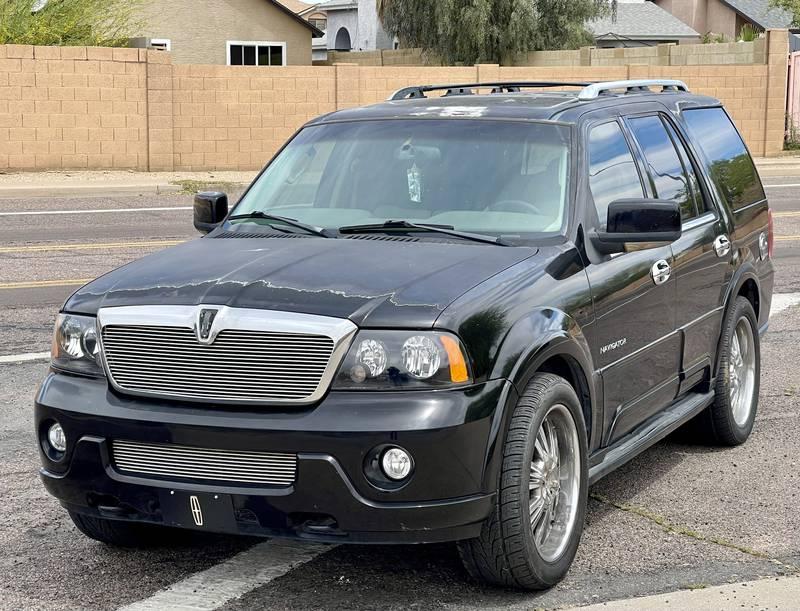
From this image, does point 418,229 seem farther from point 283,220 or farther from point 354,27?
point 354,27

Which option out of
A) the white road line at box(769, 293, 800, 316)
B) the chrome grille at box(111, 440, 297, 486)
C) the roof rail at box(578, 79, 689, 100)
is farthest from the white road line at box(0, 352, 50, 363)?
the white road line at box(769, 293, 800, 316)

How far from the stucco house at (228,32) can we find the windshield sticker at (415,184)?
3203 centimetres

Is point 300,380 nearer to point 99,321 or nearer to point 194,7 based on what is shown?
point 99,321

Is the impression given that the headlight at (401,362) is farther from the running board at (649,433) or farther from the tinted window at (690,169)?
the tinted window at (690,169)

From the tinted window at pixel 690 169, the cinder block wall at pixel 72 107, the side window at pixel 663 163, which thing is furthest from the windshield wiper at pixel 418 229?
the cinder block wall at pixel 72 107

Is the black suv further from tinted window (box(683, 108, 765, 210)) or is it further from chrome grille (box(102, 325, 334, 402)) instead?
tinted window (box(683, 108, 765, 210))

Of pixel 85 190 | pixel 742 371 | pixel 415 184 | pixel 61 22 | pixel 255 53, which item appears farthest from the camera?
pixel 255 53

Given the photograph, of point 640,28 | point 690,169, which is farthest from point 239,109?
point 640,28

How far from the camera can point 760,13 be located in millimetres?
59781

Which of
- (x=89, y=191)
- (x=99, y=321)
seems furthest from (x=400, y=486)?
(x=89, y=191)

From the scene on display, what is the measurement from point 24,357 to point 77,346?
4212 millimetres

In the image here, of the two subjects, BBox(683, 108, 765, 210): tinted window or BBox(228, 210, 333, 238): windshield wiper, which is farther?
BBox(683, 108, 765, 210): tinted window

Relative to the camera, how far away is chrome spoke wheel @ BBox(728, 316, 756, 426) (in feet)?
22.1

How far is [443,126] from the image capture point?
5801 mm
